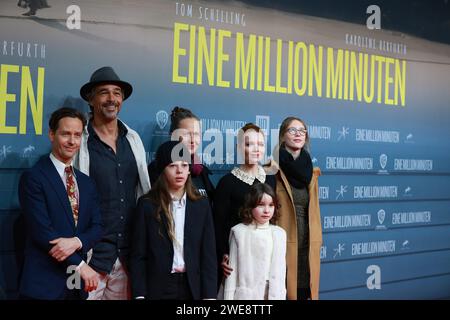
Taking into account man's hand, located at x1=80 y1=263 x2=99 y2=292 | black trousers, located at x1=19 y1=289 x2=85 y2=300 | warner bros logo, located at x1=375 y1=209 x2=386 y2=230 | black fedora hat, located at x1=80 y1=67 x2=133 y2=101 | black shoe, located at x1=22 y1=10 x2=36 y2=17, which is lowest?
black trousers, located at x1=19 y1=289 x2=85 y2=300

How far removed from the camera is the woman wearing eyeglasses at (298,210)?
4434 millimetres

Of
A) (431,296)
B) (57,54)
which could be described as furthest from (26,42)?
(431,296)

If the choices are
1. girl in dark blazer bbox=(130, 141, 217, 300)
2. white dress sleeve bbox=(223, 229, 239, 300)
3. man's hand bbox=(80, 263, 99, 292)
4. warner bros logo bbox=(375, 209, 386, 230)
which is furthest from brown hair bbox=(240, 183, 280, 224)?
warner bros logo bbox=(375, 209, 386, 230)

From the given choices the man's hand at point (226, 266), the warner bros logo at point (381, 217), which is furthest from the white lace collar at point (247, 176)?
the warner bros logo at point (381, 217)

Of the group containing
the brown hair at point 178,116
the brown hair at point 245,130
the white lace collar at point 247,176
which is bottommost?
the white lace collar at point 247,176

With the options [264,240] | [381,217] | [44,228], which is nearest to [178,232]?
[264,240]

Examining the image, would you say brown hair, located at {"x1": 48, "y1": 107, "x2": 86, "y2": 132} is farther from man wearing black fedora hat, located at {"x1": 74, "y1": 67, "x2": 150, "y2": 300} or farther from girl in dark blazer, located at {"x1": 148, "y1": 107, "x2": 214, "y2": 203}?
girl in dark blazer, located at {"x1": 148, "y1": 107, "x2": 214, "y2": 203}

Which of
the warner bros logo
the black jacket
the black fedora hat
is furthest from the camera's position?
the warner bros logo

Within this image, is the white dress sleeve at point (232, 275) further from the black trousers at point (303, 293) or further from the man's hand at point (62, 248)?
the man's hand at point (62, 248)

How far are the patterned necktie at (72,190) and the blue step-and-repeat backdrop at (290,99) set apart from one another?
0.34 m

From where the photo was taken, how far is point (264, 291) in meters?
4.15

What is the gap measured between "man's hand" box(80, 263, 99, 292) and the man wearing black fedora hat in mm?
118

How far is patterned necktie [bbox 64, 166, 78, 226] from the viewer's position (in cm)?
366

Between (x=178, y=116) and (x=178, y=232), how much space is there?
78 centimetres
